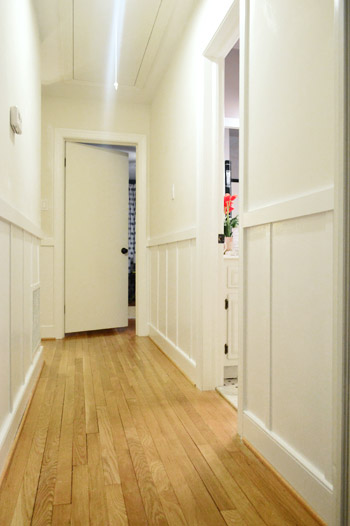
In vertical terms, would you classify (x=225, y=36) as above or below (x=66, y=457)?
above

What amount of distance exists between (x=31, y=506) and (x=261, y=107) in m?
1.54

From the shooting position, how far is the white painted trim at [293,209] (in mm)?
1099

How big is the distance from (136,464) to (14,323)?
2.52ft

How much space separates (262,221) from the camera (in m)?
1.49

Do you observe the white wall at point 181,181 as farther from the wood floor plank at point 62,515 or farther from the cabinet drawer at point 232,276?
the wood floor plank at point 62,515

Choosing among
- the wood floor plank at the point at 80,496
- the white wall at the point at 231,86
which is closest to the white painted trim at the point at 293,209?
the wood floor plank at the point at 80,496

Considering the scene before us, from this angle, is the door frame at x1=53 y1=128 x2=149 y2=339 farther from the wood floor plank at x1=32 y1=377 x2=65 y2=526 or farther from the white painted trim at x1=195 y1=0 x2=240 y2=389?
the wood floor plank at x1=32 y1=377 x2=65 y2=526

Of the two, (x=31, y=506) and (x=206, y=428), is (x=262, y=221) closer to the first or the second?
(x=206, y=428)

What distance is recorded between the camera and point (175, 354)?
290cm

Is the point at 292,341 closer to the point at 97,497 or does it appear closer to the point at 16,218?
the point at 97,497

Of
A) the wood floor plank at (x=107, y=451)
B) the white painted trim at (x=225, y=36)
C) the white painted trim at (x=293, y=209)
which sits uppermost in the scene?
the white painted trim at (x=225, y=36)

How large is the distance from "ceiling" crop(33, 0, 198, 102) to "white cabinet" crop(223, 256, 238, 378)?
1.63m

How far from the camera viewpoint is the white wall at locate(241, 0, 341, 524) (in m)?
1.12

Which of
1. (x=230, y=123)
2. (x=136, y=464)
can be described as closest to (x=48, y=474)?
(x=136, y=464)
